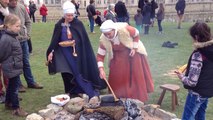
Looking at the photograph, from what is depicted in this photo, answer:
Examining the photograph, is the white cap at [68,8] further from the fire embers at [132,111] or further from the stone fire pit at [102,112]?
the fire embers at [132,111]

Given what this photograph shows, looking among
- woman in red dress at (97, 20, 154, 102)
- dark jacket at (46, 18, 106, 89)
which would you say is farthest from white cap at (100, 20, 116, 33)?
dark jacket at (46, 18, 106, 89)

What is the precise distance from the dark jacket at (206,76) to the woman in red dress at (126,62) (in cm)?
133

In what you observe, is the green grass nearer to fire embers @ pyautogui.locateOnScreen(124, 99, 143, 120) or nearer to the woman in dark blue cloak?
the woman in dark blue cloak

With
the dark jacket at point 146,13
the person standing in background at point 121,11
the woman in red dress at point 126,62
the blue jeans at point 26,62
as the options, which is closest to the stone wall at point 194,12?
the dark jacket at point 146,13

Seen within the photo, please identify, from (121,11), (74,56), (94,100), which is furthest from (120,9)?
(94,100)

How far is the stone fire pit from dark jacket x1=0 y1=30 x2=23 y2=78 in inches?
29.9

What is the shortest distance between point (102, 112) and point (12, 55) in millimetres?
1651

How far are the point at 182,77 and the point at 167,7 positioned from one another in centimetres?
2698

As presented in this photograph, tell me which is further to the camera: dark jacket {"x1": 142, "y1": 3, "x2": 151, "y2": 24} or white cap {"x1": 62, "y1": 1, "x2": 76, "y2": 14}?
dark jacket {"x1": 142, "y1": 3, "x2": 151, "y2": 24}

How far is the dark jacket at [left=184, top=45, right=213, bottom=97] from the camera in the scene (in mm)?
3570

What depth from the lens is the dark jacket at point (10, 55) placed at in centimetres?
459

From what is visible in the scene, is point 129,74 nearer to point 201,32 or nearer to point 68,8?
point 68,8

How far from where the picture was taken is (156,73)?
7.48 meters

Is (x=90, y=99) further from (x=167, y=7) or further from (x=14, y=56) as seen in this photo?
(x=167, y=7)
